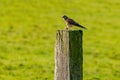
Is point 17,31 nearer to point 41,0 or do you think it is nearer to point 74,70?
point 41,0

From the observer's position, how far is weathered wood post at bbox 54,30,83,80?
23.2 ft

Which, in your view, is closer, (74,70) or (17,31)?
(74,70)

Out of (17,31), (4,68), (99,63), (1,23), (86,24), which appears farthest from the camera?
(86,24)

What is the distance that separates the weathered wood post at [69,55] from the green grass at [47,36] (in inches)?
382

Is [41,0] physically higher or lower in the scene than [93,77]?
higher

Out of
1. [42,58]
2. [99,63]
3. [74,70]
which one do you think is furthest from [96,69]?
[74,70]

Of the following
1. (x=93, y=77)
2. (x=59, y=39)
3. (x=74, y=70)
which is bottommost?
(x=93, y=77)

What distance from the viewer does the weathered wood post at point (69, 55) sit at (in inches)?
278

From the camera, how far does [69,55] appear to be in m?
7.05

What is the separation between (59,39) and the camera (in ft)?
23.6

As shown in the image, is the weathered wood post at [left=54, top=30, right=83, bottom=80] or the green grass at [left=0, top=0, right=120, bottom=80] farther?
the green grass at [left=0, top=0, right=120, bottom=80]

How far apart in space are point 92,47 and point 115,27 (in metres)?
7.29

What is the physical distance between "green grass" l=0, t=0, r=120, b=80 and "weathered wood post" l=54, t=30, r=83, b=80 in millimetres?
9697

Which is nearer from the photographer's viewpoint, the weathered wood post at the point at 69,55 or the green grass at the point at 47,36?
the weathered wood post at the point at 69,55
